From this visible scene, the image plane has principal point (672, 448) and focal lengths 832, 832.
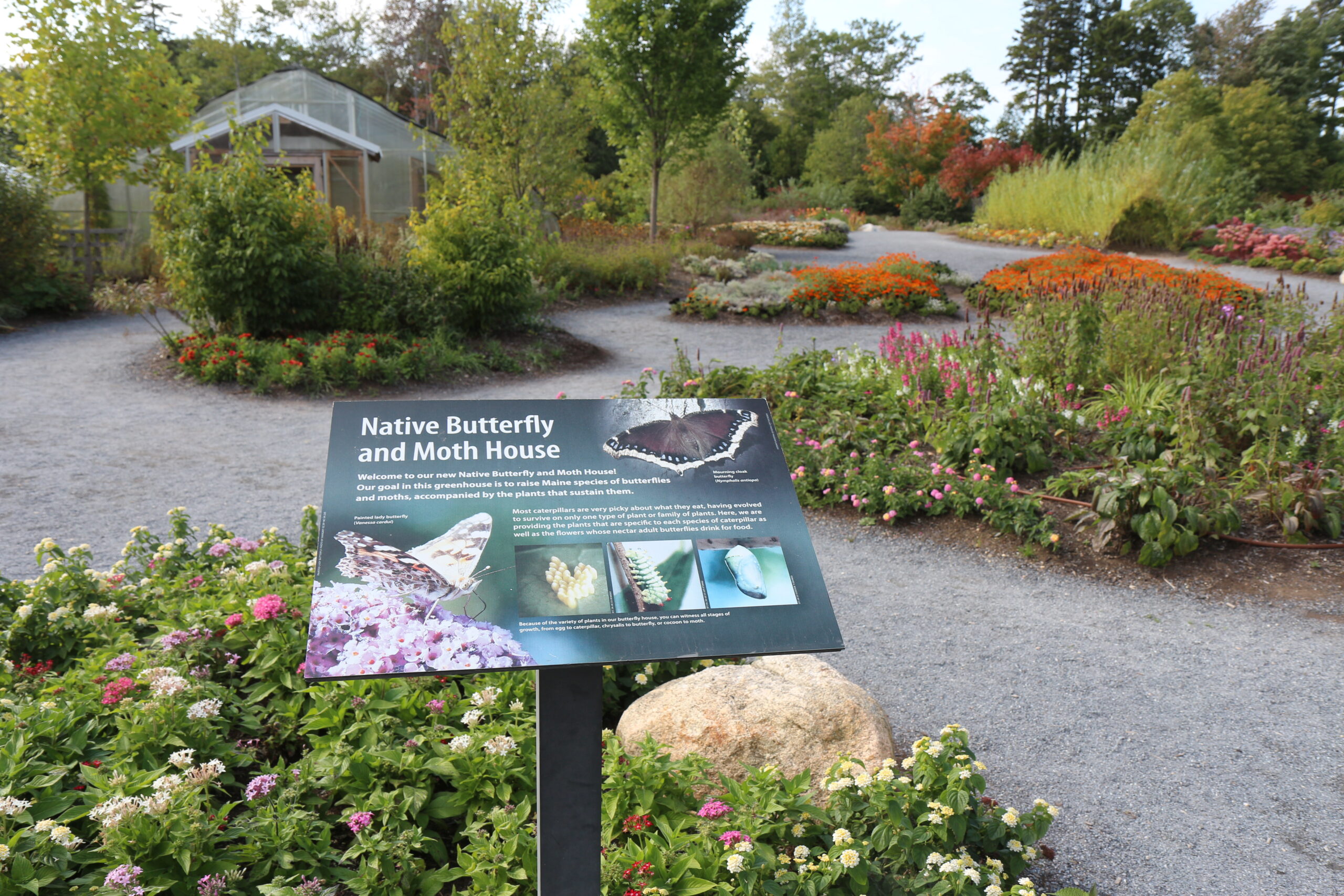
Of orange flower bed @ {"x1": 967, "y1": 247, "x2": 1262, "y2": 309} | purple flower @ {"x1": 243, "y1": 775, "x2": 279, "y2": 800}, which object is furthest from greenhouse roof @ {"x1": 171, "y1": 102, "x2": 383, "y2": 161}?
purple flower @ {"x1": 243, "y1": 775, "x2": 279, "y2": 800}

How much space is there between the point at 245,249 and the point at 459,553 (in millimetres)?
8624

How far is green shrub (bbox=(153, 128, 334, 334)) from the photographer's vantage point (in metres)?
8.75

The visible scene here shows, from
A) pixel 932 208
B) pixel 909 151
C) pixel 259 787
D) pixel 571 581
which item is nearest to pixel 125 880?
pixel 259 787

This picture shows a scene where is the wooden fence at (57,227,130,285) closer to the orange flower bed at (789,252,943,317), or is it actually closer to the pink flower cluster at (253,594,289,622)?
the orange flower bed at (789,252,943,317)

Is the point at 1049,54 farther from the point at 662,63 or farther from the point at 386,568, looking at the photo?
the point at 386,568

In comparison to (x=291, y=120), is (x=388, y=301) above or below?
below

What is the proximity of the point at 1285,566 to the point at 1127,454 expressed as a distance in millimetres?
1073

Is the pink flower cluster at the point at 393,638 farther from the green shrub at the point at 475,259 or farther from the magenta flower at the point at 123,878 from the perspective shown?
the green shrub at the point at 475,259

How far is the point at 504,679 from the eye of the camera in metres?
2.54

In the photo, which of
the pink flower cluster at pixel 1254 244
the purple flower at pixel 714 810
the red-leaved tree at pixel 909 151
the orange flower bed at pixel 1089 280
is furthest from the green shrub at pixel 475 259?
the red-leaved tree at pixel 909 151

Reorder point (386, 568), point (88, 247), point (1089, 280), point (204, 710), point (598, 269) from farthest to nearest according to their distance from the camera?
point (598, 269) → point (88, 247) → point (1089, 280) → point (204, 710) → point (386, 568)

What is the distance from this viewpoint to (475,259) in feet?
32.1

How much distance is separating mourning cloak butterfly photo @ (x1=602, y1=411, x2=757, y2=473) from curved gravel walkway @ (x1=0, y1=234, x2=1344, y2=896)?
154 centimetres

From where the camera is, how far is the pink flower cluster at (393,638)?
1.37m
